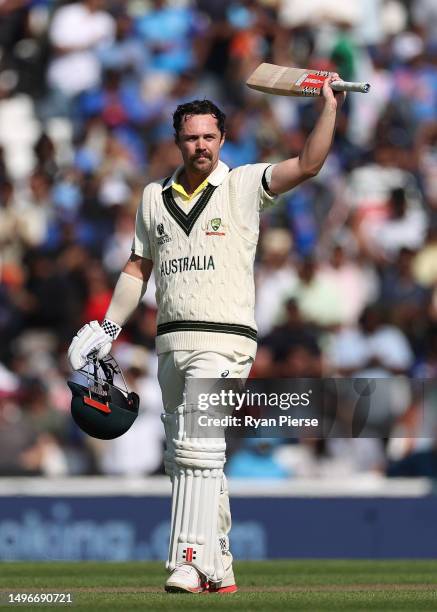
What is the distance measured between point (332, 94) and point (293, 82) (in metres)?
0.25

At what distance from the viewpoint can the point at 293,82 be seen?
616 cm

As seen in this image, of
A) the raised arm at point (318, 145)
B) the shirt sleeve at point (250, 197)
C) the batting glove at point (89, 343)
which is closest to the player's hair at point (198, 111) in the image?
the shirt sleeve at point (250, 197)

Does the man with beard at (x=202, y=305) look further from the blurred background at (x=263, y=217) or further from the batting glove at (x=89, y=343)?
the blurred background at (x=263, y=217)

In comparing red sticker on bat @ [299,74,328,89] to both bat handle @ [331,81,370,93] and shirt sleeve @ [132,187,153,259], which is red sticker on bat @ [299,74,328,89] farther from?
shirt sleeve @ [132,187,153,259]

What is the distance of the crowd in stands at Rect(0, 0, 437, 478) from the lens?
10328 millimetres

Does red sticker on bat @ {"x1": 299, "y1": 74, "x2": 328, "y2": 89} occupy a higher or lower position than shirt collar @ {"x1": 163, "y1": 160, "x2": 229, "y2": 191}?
higher

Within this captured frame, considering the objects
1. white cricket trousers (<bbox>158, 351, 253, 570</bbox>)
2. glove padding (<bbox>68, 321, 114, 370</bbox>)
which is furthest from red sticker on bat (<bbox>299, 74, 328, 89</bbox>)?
glove padding (<bbox>68, 321, 114, 370</bbox>)

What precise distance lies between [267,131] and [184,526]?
26.7 ft

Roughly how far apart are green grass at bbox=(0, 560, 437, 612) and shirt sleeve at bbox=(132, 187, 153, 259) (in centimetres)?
146

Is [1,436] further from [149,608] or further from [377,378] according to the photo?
[149,608]

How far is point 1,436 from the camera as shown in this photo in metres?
10.3

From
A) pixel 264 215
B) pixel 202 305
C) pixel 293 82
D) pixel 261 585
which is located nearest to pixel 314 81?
pixel 293 82

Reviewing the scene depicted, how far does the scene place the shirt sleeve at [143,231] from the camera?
6.52 meters

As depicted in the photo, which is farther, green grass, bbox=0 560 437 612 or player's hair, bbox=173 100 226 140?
player's hair, bbox=173 100 226 140
